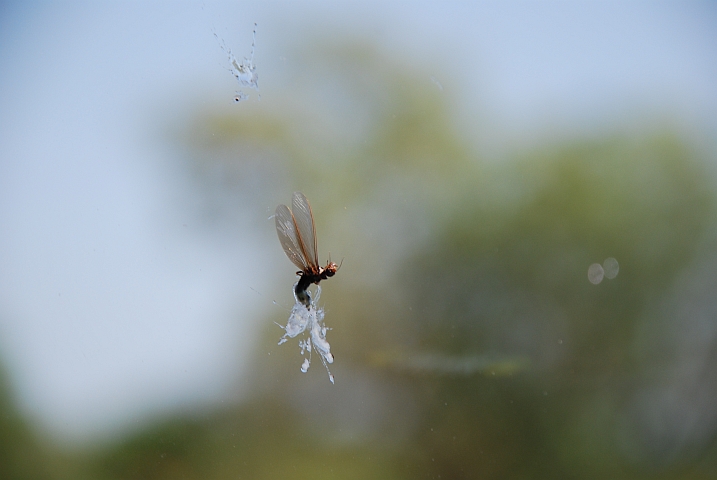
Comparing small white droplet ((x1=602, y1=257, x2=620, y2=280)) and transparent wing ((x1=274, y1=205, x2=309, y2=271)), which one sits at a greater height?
transparent wing ((x1=274, y1=205, x2=309, y2=271))

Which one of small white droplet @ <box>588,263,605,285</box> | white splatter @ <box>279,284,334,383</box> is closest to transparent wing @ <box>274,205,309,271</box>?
white splatter @ <box>279,284,334,383</box>

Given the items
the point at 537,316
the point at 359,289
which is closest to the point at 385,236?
the point at 359,289

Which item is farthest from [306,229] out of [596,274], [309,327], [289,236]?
[596,274]

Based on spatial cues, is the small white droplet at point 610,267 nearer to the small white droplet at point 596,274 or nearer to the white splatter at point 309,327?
the small white droplet at point 596,274

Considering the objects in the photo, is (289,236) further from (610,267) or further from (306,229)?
(610,267)

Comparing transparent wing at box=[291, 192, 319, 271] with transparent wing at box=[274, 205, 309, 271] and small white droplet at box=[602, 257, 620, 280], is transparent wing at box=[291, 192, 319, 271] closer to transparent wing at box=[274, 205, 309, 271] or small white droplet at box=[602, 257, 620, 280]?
transparent wing at box=[274, 205, 309, 271]

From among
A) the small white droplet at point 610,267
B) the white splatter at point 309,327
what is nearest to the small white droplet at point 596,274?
the small white droplet at point 610,267

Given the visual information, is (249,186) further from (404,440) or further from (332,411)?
(404,440)
